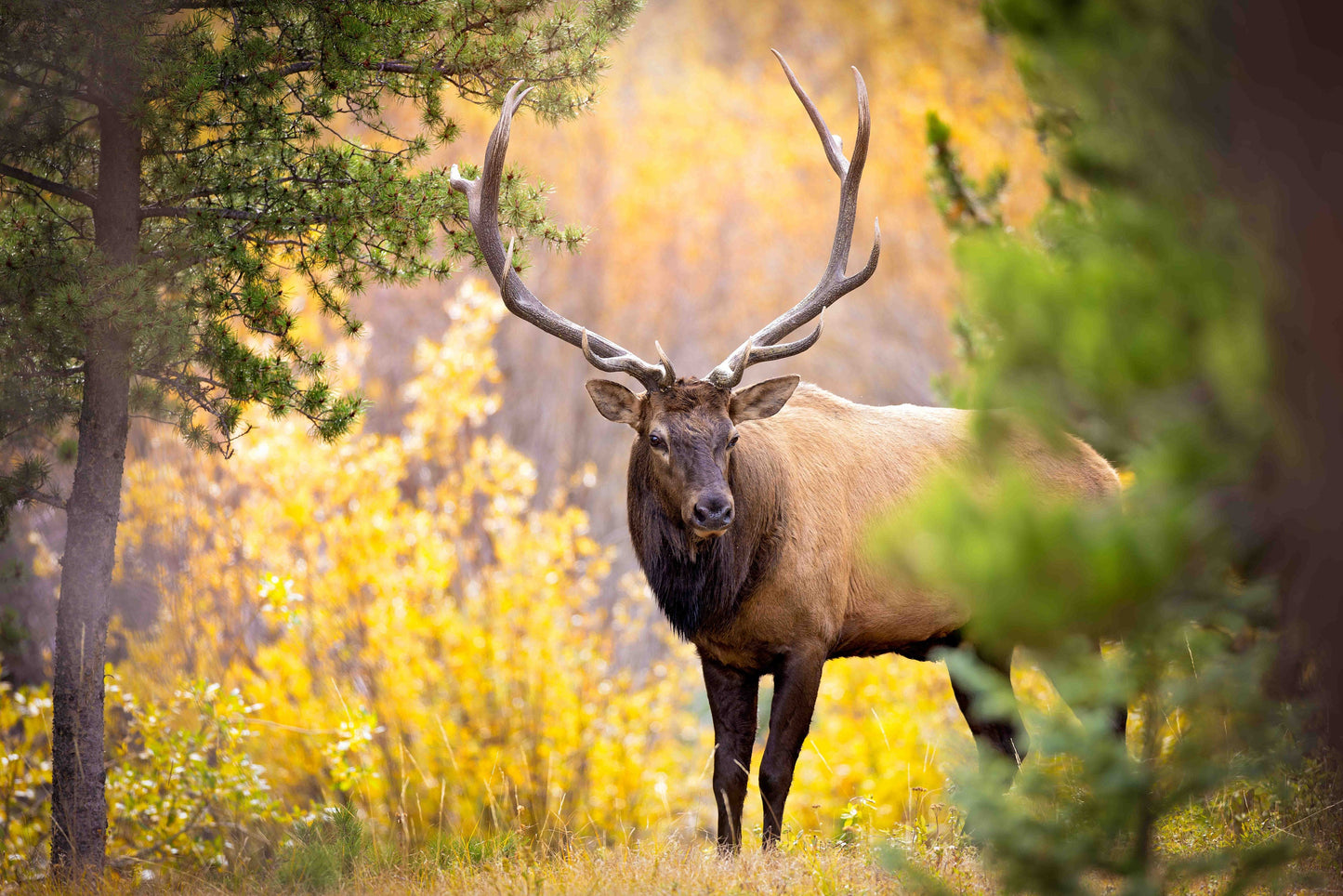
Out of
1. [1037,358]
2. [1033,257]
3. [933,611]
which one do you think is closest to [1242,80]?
[1033,257]

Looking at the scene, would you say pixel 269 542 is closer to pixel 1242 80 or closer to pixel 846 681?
pixel 846 681

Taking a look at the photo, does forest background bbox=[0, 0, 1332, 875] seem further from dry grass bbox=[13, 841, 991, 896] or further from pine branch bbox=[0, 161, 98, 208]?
pine branch bbox=[0, 161, 98, 208]

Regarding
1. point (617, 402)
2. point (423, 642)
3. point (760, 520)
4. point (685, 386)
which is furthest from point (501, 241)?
point (423, 642)

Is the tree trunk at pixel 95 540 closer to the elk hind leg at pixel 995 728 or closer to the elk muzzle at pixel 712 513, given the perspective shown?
the elk muzzle at pixel 712 513

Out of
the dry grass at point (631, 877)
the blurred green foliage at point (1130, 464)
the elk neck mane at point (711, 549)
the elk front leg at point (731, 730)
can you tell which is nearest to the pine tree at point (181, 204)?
the dry grass at point (631, 877)

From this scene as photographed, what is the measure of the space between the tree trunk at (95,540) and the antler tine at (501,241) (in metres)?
1.44

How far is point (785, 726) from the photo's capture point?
491cm

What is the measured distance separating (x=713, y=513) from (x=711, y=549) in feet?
1.32

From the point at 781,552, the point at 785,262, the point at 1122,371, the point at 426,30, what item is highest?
the point at 785,262

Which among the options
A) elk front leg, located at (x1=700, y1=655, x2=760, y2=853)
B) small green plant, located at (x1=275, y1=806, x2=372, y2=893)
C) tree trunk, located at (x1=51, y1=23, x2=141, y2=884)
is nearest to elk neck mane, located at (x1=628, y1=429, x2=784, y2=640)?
elk front leg, located at (x1=700, y1=655, x2=760, y2=853)

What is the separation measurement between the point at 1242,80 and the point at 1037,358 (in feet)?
2.03

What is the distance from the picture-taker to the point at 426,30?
4754mm

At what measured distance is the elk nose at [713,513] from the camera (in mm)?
4645

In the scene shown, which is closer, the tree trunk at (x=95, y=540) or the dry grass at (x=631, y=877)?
the dry grass at (x=631, y=877)
